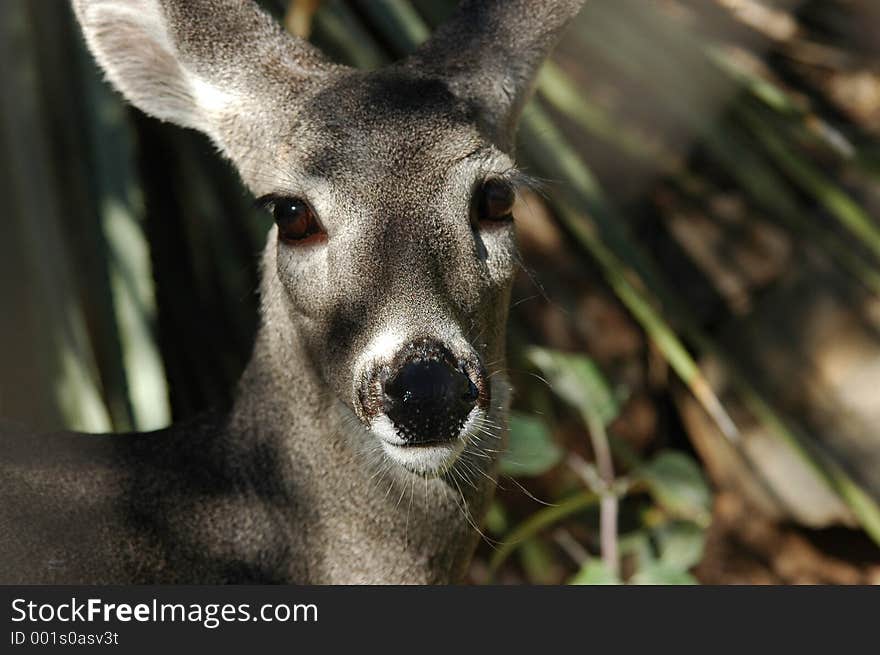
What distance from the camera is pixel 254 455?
3.14m

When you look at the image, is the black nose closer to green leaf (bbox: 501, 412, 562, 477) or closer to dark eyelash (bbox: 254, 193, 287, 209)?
dark eyelash (bbox: 254, 193, 287, 209)

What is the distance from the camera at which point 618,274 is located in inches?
157

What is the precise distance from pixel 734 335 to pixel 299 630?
152 inches

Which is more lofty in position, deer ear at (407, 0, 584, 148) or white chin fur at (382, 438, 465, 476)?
deer ear at (407, 0, 584, 148)

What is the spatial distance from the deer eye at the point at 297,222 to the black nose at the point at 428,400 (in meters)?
0.48

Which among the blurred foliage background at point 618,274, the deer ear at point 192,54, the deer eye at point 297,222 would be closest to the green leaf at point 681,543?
the blurred foliage background at point 618,274

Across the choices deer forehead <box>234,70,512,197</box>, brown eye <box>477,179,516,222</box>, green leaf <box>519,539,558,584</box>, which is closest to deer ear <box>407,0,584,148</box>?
deer forehead <box>234,70,512,197</box>

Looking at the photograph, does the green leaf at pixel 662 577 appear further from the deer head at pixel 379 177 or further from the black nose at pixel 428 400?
the black nose at pixel 428 400

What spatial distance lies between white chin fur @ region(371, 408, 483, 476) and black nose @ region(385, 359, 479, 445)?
0.02m

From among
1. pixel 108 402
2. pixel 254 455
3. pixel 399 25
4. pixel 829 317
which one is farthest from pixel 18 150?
pixel 829 317

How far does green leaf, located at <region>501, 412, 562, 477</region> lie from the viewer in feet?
12.8

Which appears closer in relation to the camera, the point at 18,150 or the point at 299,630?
the point at 299,630

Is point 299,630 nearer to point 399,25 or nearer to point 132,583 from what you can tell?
point 132,583

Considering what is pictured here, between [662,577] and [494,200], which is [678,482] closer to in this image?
[662,577]
